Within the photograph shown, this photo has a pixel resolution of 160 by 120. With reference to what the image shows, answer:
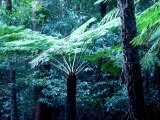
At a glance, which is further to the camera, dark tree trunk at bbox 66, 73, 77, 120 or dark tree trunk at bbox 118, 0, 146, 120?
dark tree trunk at bbox 66, 73, 77, 120

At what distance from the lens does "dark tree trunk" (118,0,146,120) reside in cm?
478

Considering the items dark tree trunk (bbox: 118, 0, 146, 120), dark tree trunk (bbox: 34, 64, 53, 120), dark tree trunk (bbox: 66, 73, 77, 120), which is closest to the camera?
dark tree trunk (bbox: 118, 0, 146, 120)

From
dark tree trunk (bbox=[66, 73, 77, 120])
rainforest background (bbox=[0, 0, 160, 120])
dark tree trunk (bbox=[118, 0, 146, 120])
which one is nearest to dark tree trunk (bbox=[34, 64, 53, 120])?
rainforest background (bbox=[0, 0, 160, 120])

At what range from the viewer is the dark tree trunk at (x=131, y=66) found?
4781mm

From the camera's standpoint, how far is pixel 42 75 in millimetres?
10461

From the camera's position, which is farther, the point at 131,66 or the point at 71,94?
the point at 71,94

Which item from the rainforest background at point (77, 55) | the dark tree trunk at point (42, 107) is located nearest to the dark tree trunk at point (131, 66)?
the rainforest background at point (77, 55)

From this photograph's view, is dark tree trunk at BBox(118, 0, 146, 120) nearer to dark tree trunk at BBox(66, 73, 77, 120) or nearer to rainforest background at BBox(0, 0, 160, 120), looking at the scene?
rainforest background at BBox(0, 0, 160, 120)

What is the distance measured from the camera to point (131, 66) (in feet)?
15.8

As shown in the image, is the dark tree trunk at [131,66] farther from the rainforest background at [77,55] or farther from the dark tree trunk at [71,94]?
the dark tree trunk at [71,94]

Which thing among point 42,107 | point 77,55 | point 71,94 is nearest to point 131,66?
point 71,94

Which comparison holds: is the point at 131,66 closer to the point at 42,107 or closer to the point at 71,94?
the point at 71,94

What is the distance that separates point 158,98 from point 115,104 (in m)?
1.68

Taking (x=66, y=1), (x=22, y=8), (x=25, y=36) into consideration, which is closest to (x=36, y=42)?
(x=25, y=36)
